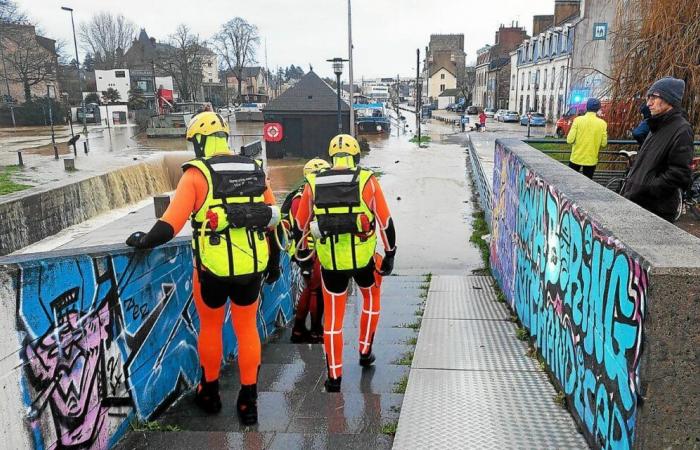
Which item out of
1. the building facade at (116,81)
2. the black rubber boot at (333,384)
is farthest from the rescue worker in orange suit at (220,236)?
the building facade at (116,81)

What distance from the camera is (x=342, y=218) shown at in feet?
13.5

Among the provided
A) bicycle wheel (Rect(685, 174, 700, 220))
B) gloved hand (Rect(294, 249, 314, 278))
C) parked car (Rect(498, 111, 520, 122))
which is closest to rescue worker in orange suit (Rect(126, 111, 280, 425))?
gloved hand (Rect(294, 249, 314, 278))

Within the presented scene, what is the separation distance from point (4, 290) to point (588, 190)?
312 centimetres

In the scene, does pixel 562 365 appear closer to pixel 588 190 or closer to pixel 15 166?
pixel 588 190

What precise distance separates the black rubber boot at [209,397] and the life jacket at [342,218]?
1.16 m

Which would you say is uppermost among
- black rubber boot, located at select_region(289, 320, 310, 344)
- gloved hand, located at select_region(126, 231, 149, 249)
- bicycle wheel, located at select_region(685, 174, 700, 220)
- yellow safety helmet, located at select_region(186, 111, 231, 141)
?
yellow safety helmet, located at select_region(186, 111, 231, 141)

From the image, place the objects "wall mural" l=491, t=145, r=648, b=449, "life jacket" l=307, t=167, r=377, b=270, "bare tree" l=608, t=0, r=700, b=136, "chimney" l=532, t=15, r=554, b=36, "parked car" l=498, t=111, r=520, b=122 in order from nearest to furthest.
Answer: "wall mural" l=491, t=145, r=648, b=449 < "life jacket" l=307, t=167, r=377, b=270 < "bare tree" l=608, t=0, r=700, b=136 < "parked car" l=498, t=111, r=520, b=122 < "chimney" l=532, t=15, r=554, b=36

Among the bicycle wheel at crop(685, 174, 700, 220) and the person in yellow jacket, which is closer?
the person in yellow jacket

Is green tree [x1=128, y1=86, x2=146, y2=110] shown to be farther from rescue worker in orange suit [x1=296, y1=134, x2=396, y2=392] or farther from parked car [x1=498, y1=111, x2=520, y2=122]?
rescue worker in orange suit [x1=296, y1=134, x2=396, y2=392]

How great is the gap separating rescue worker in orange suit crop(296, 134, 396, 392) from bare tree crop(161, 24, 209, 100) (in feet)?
240

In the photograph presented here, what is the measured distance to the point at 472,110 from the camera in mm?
77500

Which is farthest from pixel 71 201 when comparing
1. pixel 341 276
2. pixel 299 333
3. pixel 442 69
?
pixel 442 69

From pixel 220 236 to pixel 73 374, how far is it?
3.56 feet

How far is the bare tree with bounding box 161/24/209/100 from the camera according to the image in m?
73.4
